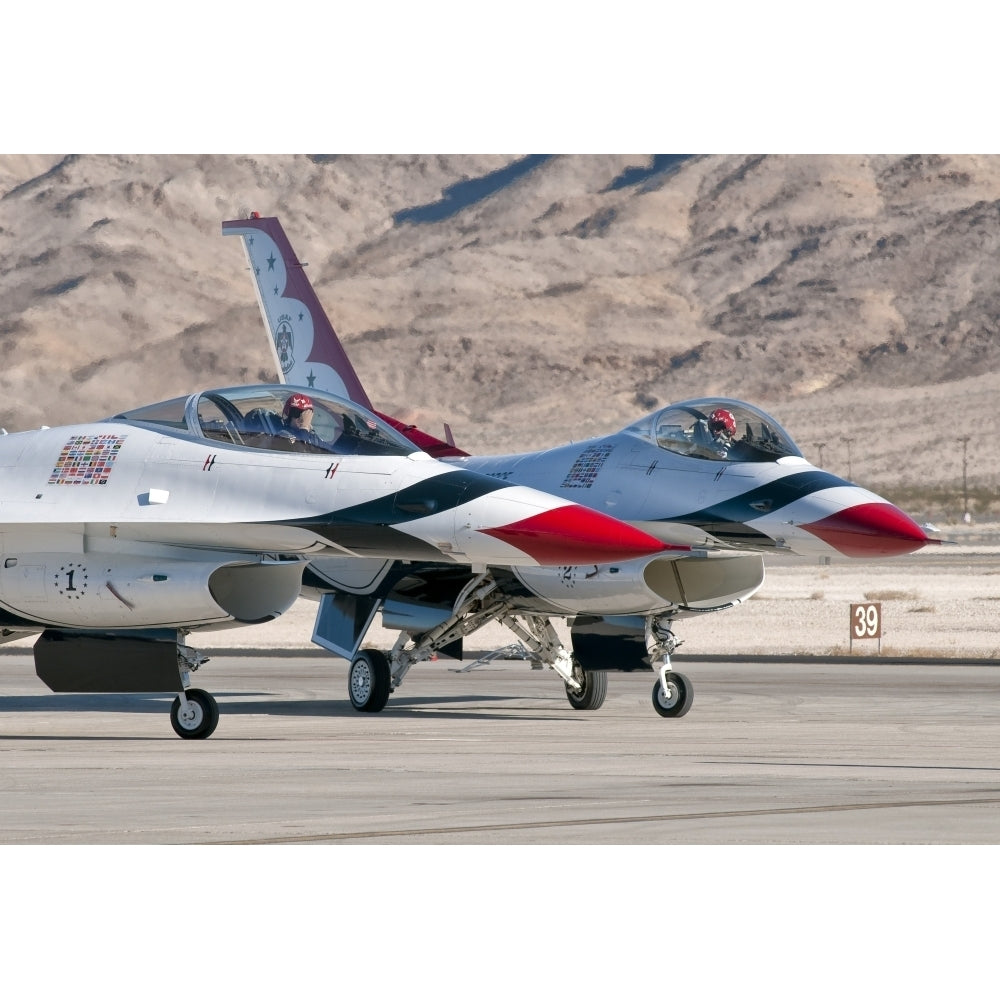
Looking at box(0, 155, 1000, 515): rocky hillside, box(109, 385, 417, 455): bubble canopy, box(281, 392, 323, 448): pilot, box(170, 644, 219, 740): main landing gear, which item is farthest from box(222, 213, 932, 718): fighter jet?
box(0, 155, 1000, 515): rocky hillside

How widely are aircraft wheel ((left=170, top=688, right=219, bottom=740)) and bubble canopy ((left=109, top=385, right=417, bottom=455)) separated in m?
2.45

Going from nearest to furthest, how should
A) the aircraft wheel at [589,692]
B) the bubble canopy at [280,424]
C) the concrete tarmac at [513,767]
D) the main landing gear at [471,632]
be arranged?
the concrete tarmac at [513,767], the bubble canopy at [280,424], the main landing gear at [471,632], the aircraft wheel at [589,692]

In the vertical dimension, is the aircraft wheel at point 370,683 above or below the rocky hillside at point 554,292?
below

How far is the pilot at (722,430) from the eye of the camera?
19.9 metres

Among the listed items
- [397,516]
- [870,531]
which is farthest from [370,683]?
[870,531]

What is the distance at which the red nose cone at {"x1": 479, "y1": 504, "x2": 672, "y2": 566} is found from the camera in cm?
1579

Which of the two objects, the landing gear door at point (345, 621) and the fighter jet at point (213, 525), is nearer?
the fighter jet at point (213, 525)

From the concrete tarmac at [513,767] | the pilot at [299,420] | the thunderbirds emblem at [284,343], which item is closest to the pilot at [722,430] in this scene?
the concrete tarmac at [513,767]

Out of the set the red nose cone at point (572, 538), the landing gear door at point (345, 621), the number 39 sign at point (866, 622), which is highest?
the red nose cone at point (572, 538)

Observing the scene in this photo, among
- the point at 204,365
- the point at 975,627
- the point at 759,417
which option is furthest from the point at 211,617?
the point at 204,365

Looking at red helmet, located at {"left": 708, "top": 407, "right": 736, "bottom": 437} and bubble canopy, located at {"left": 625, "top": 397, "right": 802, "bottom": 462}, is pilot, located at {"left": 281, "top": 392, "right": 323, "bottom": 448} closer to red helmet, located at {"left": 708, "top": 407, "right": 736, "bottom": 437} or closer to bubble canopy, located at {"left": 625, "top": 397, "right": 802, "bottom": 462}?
bubble canopy, located at {"left": 625, "top": 397, "right": 802, "bottom": 462}

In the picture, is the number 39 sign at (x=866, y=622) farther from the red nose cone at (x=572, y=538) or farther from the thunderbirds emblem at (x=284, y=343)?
the red nose cone at (x=572, y=538)

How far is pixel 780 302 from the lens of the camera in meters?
157
